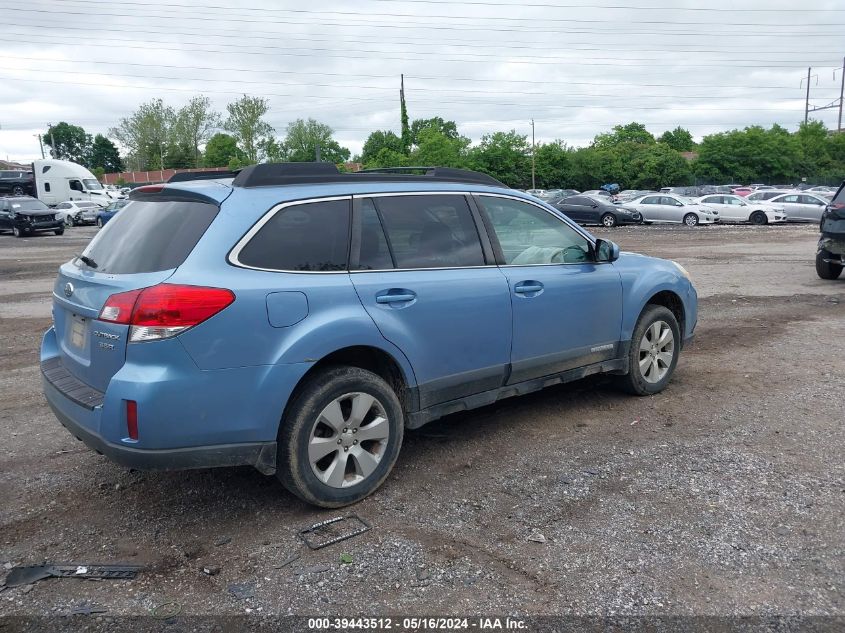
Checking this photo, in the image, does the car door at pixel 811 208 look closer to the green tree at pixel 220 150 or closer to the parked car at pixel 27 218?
the parked car at pixel 27 218

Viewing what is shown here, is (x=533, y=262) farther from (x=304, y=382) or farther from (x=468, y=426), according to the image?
(x=304, y=382)

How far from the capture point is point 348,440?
13.3 ft

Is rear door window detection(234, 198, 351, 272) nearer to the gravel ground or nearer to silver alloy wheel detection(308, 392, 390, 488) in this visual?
silver alloy wheel detection(308, 392, 390, 488)

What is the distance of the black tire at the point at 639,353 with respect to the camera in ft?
19.1

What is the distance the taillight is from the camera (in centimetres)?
346

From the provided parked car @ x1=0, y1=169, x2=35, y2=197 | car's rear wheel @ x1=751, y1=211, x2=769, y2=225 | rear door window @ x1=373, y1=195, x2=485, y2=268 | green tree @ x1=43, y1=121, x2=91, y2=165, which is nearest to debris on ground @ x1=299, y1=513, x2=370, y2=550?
rear door window @ x1=373, y1=195, x2=485, y2=268

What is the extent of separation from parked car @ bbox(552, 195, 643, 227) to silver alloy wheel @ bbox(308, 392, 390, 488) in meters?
29.4

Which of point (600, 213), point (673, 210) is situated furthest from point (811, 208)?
point (600, 213)

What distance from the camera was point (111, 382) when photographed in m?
3.54

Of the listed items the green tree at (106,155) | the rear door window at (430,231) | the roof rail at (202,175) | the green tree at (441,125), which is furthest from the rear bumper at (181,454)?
the green tree at (106,155)

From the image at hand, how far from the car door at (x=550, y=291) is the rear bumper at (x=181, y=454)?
5.99ft

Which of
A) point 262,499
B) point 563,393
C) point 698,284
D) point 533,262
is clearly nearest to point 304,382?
point 262,499

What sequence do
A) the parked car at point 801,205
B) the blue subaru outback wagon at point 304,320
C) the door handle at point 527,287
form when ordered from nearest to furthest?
the blue subaru outback wagon at point 304,320 → the door handle at point 527,287 → the parked car at point 801,205

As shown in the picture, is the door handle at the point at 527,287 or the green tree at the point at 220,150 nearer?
the door handle at the point at 527,287
